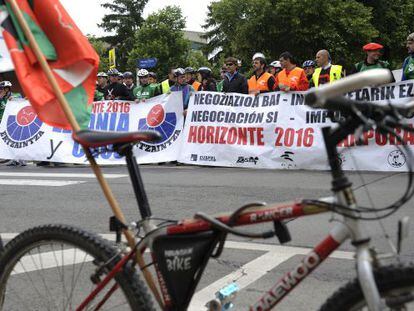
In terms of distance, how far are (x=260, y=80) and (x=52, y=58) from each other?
8.75 meters

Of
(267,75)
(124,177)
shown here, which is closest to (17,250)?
(124,177)

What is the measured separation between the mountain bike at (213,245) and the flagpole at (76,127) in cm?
3

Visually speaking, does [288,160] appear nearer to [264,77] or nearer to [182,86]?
[264,77]

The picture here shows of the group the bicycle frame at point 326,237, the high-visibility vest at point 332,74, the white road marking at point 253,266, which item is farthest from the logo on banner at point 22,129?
the bicycle frame at point 326,237

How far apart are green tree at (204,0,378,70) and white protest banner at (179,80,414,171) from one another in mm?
24871

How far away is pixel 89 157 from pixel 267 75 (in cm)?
905

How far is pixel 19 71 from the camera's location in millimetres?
2639

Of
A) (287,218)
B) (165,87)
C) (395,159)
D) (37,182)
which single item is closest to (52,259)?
(287,218)

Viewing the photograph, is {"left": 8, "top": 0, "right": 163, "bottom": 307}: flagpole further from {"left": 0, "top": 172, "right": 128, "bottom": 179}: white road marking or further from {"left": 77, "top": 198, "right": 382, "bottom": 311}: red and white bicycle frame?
{"left": 0, "top": 172, "right": 128, "bottom": 179}: white road marking

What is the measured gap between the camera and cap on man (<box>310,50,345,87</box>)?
10602 millimetres

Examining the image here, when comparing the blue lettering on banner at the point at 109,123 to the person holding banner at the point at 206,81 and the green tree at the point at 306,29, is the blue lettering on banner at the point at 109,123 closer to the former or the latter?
the person holding banner at the point at 206,81

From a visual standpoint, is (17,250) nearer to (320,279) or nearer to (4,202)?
(320,279)

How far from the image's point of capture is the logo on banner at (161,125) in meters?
11.4

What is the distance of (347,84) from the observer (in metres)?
1.81
